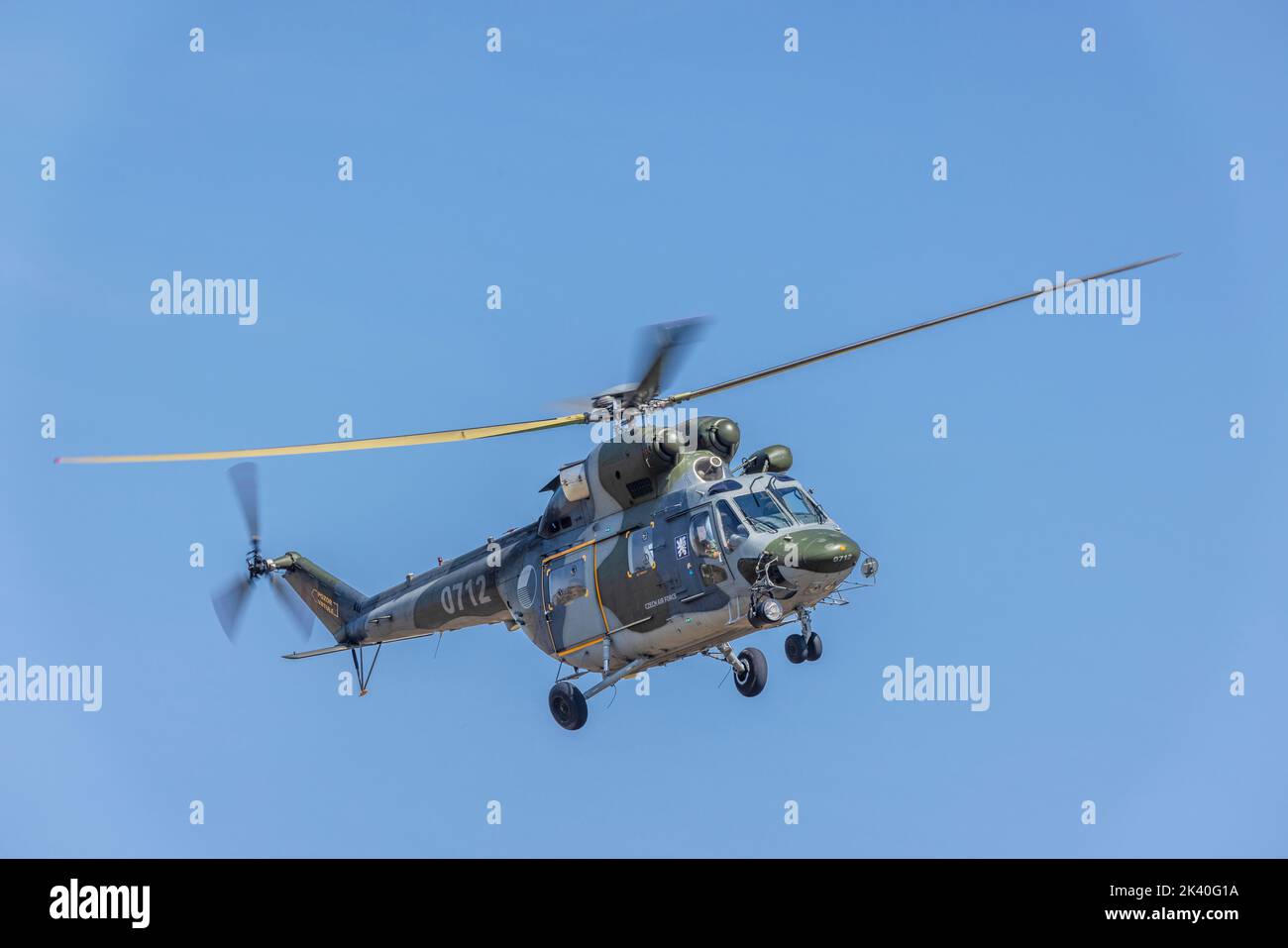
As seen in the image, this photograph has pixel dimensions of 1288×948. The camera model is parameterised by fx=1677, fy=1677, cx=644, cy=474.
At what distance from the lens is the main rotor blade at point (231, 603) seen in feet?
115

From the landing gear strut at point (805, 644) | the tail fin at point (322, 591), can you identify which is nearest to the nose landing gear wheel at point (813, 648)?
the landing gear strut at point (805, 644)

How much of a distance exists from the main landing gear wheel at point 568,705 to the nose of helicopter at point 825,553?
4.97 meters

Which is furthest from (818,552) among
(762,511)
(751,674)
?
(751,674)

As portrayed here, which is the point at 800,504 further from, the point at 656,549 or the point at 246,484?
the point at 246,484

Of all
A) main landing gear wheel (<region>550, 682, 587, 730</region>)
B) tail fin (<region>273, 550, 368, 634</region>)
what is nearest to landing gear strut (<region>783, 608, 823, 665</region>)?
main landing gear wheel (<region>550, 682, 587, 730</region>)

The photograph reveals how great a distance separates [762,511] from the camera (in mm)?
27391

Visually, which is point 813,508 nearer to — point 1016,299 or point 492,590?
point 1016,299

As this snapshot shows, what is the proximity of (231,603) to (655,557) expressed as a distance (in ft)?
37.6

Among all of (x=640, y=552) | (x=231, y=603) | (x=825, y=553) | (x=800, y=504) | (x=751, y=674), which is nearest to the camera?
(x=825, y=553)

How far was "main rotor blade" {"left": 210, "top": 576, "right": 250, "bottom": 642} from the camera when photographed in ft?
115

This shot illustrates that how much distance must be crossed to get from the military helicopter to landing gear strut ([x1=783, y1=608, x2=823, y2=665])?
0.02 m

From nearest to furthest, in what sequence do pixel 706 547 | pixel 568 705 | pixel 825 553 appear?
1. pixel 825 553
2. pixel 706 547
3. pixel 568 705

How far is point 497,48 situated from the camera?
3428 cm

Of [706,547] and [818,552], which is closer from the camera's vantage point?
[818,552]
